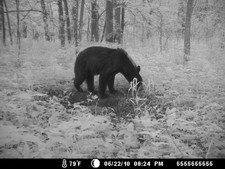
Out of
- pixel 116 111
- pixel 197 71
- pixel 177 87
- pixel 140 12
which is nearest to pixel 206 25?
pixel 140 12

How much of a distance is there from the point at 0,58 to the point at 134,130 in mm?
7553

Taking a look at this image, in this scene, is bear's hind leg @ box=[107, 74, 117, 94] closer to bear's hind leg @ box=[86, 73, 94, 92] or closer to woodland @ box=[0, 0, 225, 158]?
woodland @ box=[0, 0, 225, 158]

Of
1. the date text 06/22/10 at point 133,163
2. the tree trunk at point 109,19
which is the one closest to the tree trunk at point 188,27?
the tree trunk at point 109,19

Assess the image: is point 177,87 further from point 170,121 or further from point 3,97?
point 3,97

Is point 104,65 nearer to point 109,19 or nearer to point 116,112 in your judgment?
point 116,112

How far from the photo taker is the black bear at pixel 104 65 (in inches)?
250

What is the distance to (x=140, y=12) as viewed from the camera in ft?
42.0

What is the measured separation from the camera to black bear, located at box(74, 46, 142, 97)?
6352 millimetres

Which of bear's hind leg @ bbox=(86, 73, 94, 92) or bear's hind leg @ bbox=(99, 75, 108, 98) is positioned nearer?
bear's hind leg @ bbox=(99, 75, 108, 98)

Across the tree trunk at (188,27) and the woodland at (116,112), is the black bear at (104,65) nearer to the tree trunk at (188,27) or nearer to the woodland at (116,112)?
the woodland at (116,112)

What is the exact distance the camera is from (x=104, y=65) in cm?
644

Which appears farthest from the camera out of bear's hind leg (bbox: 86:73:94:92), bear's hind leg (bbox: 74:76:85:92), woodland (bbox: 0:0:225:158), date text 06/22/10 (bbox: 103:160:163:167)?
bear's hind leg (bbox: 86:73:94:92)

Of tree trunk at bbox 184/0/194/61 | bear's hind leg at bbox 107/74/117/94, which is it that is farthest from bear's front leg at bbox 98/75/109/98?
tree trunk at bbox 184/0/194/61

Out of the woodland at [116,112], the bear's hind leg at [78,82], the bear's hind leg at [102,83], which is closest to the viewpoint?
the woodland at [116,112]
